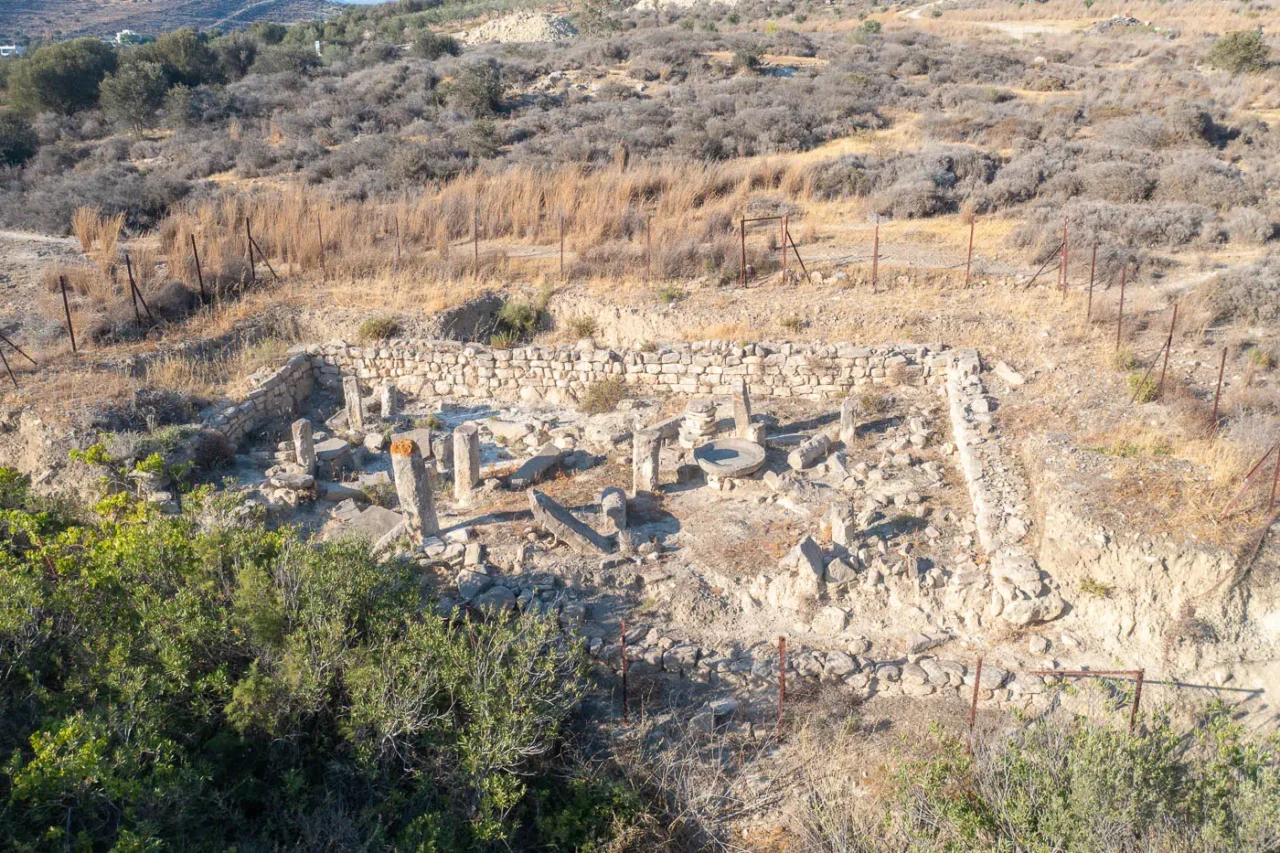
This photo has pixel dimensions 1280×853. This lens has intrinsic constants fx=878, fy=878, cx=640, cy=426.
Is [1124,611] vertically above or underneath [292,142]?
underneath

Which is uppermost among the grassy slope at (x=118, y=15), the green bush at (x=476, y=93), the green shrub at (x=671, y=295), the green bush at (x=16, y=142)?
the grassy slope at (x=118, y=15)

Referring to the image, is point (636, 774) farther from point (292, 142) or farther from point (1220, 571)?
point (292, 142)

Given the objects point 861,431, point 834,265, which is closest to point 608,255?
point 834,265

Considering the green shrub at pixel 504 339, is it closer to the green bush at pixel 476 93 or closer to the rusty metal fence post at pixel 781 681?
the rusty metal fence post at pixel 781 681

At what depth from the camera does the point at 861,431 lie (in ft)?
39.8

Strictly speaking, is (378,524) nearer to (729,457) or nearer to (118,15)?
(729,457)

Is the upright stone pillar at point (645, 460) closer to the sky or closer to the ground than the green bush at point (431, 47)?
closer to the ground

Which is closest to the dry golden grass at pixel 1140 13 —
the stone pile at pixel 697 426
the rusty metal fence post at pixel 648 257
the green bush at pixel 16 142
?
the rusty metal fence post at pixel 648 257

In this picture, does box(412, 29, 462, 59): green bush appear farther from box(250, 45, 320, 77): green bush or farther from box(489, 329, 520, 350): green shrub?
box(489, 329, 520, 350): green shrub

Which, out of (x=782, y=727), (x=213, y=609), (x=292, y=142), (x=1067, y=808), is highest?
(x=292, y=142)

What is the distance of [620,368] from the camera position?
14031mm

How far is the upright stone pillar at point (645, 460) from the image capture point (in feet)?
34.7

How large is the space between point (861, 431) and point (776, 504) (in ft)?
8.26

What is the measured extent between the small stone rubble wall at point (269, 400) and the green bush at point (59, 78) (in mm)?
26468
